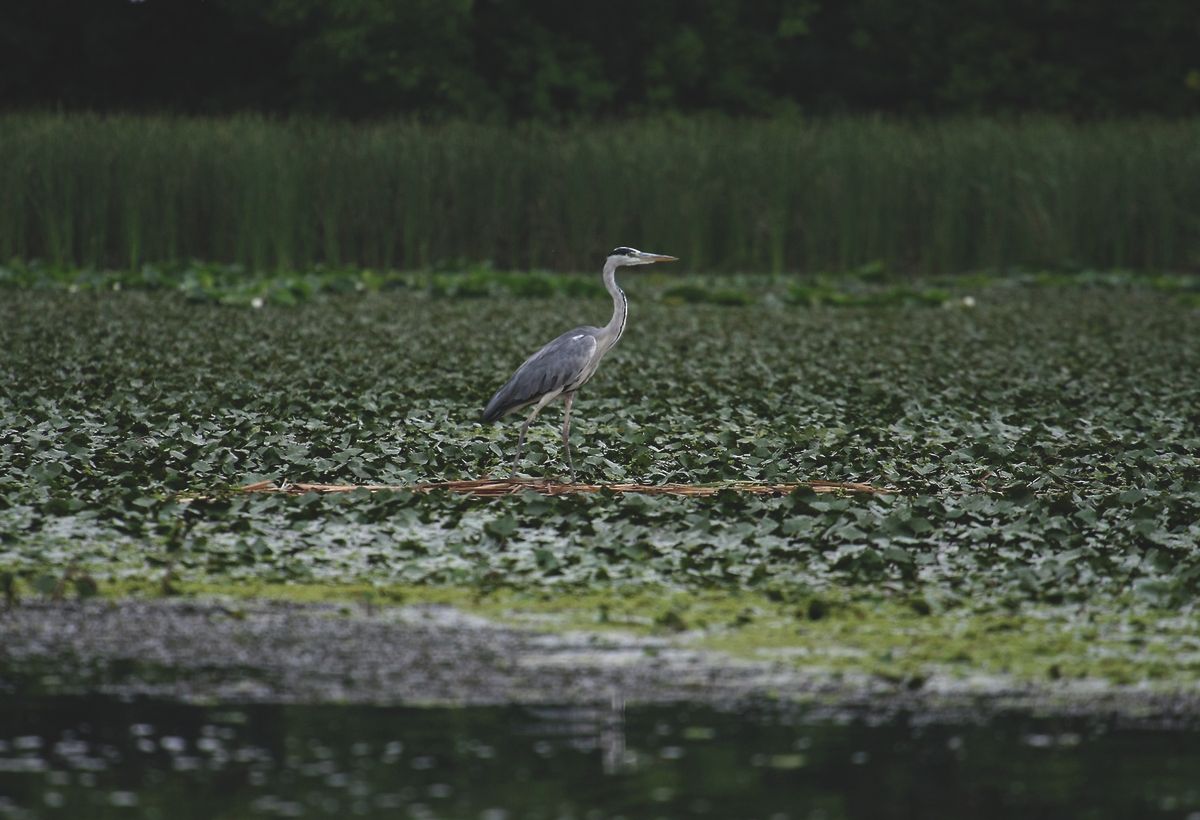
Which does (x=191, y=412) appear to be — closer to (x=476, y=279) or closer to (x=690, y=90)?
(x=476, y=279)

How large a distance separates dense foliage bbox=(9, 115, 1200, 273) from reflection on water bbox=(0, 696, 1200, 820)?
1224 centimetres

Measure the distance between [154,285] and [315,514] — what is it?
8.70 metres

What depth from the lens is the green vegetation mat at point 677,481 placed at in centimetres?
439

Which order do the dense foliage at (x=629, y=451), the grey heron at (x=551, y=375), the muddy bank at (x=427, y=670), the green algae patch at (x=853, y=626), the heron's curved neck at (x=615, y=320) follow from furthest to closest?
the heron's curved neck at (x=615, y=320) → the grey heron at (x=551, y=375) → the dense foliage at (x=629, y=451) → the green algae patch at (x=853, y=626) → the muddy bank at (x=427, y=670)

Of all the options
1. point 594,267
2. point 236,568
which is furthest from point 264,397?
point 594,267

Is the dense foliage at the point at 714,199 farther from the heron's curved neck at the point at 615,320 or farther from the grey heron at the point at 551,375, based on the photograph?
the grey heron at the point at 551,375

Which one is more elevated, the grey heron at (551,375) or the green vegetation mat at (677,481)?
the grey heron at (551,375)

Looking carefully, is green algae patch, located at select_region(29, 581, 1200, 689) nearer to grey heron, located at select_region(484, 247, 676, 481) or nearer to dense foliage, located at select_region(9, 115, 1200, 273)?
grey heron, located at select_region(484, 247, 676, 481)

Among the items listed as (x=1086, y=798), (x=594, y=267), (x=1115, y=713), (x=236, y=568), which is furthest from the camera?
(x=594, y=267)

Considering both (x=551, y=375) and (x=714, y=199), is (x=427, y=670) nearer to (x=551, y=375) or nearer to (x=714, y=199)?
(x=551, y=375)

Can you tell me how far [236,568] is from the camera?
187 inches

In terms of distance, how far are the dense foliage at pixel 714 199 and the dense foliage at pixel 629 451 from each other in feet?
13.3

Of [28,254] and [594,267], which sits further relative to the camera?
[594,267]

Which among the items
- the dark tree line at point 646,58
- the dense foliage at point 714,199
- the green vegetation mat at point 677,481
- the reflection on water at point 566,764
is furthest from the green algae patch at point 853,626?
the dark tree line at point 646,58
